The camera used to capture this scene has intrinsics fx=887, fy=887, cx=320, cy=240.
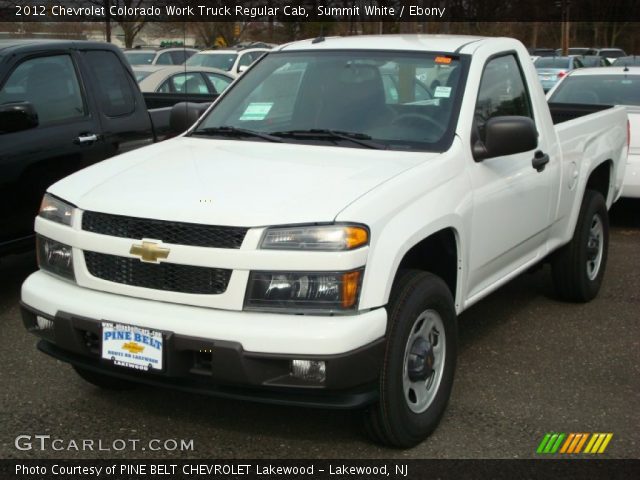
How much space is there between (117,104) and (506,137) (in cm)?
350

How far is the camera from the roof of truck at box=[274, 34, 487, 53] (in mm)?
4844

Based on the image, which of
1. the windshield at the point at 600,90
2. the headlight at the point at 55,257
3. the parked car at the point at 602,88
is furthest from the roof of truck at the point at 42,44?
the windshield at the point at 600,90

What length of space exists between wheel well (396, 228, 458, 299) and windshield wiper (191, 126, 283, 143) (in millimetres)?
953

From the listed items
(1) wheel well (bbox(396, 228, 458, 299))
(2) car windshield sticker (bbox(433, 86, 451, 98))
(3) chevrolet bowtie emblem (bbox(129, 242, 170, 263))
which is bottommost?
(1) wheel well (bbox(396, 228, 458, 299))

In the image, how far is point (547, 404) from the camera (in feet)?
14.3

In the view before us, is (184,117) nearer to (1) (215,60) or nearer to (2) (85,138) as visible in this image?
(2) (85,138)

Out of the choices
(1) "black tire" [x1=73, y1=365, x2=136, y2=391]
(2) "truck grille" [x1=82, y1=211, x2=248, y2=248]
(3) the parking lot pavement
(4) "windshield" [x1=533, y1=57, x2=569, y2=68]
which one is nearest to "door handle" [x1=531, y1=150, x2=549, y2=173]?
(3) the parking lot pavement

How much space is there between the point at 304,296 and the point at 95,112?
3614 mm

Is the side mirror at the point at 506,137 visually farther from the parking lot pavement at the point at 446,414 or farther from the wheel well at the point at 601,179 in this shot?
the wheel well at the point at 601,179

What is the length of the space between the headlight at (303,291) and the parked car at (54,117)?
2836 millimetres

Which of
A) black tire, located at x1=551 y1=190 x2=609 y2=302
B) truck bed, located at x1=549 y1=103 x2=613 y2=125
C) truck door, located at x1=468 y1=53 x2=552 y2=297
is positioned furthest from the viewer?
truck bed, located at x1=549 y1=103 x2=613 y2=125

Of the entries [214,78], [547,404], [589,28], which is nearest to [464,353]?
[547,404]

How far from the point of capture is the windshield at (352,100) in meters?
4.41
